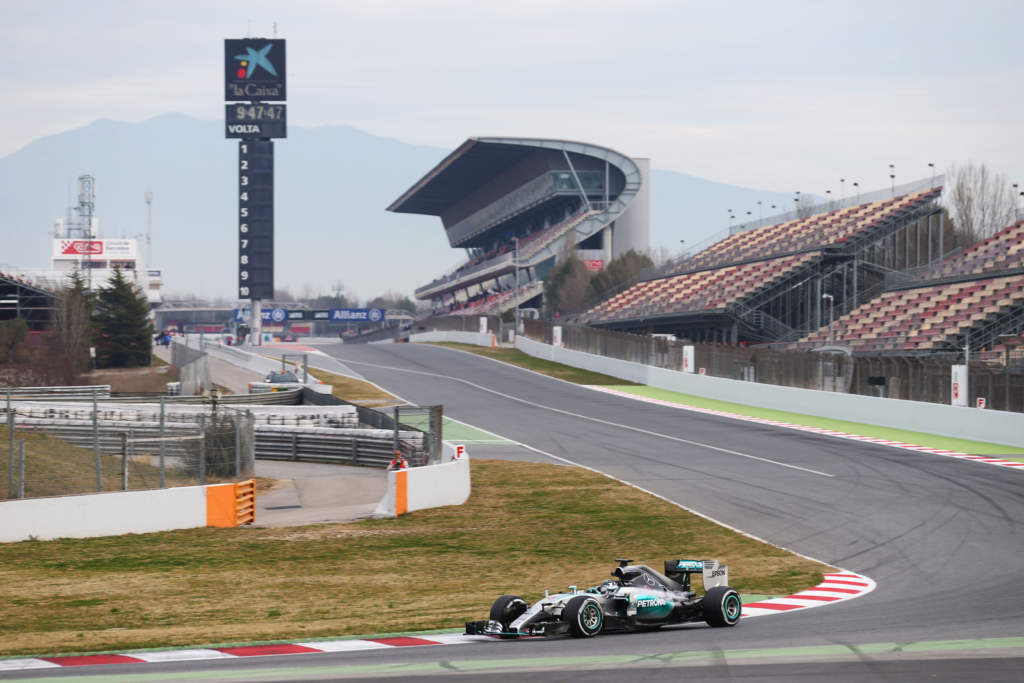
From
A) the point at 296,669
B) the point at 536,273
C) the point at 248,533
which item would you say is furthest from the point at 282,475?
the point at 536,273

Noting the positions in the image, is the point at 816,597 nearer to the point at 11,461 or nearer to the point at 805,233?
the point at 11,461

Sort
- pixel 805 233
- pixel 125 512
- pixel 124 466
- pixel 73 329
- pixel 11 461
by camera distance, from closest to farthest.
Answer: pixel 11 461 → pixel 125 512 → pixel 124 466 → pixel 805 233 → pixel 73 329

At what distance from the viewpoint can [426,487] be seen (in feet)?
76.2

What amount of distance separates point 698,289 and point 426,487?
52.4 metres

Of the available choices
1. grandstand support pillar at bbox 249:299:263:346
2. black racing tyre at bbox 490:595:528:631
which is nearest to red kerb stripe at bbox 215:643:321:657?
black racing tyre at bbox 490:595:528:631

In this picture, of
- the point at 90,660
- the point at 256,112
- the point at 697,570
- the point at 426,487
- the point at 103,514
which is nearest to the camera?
the point at 90,660

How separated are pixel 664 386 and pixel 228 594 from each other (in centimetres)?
3949

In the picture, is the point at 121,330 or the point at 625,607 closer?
the point at 625,607

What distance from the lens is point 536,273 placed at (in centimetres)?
11500

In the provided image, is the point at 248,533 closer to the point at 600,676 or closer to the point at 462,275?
the point at 600,676

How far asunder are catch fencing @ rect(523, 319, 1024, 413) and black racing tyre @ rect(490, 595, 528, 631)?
75.8 ft

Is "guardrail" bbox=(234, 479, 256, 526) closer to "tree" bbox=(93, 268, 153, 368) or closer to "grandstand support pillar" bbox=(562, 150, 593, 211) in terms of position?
"tree" bbox=(93, 268, 153, 368)

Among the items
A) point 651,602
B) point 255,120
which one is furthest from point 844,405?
point 255,120

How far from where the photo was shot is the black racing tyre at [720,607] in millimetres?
12583
